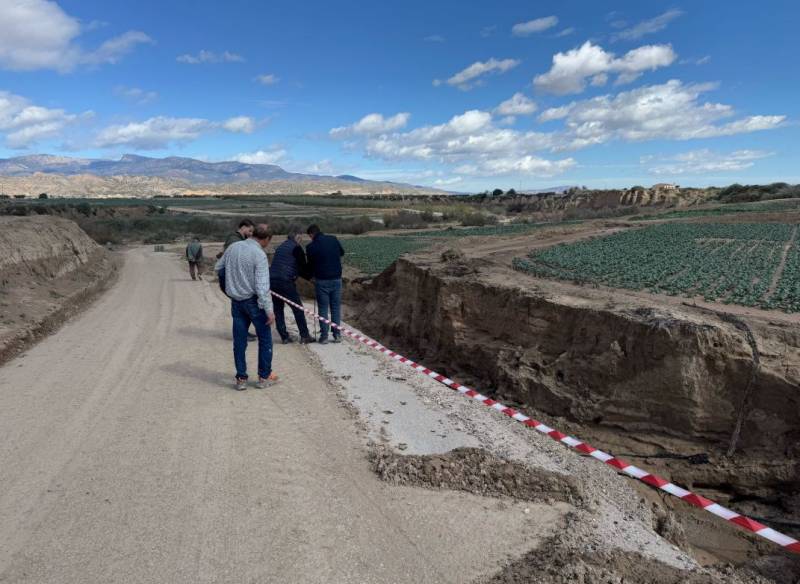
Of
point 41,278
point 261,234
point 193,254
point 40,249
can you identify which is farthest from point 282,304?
point 40,249

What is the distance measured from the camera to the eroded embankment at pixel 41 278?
980 centimetres

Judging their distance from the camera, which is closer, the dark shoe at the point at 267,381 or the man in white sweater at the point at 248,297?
the man in white sweater at the point at 248,297

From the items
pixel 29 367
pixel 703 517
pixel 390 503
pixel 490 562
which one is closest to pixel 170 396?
pixel 29 367

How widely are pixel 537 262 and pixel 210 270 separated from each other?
43.5 feet

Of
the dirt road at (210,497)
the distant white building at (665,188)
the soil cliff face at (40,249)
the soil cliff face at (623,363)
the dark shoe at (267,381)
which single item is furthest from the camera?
the distant white building at (665,188)

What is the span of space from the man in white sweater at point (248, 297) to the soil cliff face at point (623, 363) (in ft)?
13.8

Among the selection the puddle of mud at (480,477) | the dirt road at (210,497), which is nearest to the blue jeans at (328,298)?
the dirt road at (210,497)

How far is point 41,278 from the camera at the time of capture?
14.7m

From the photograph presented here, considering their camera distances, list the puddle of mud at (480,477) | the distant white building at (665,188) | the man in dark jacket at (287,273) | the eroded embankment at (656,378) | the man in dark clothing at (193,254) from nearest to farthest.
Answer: the puddle of mud at (480,477)
the eroded embankment at (656,378)
the man in dark jacket at (287,273)
the man in dark clothing at (193,254)
the distant white building at (665,188)

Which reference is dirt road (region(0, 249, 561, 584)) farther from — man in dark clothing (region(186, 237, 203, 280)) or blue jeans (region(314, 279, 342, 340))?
man in dark clothing (region(186, 237, 203, 280))

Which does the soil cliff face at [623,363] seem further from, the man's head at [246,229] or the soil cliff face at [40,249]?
the soil cliff face at [40,249]

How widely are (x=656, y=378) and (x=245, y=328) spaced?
5.36 metres

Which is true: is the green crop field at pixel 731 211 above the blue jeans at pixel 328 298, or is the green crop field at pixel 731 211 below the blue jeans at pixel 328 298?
above

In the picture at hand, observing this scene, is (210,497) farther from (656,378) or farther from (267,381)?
(656,378)
